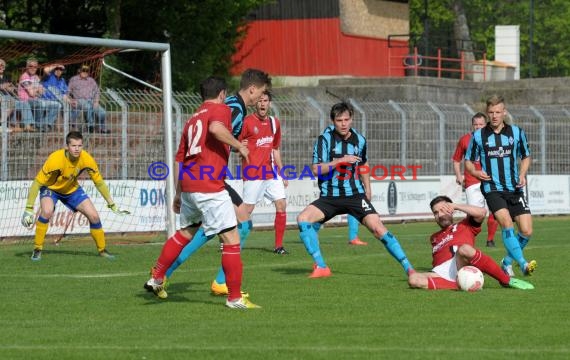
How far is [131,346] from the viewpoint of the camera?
817 centimetres

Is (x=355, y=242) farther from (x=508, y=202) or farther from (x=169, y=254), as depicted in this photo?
(x=169, y=254)

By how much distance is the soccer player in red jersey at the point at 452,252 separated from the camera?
11539 mm

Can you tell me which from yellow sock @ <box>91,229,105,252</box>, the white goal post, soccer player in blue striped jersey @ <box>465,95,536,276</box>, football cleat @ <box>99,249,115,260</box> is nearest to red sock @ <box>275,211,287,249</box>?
the white goal post

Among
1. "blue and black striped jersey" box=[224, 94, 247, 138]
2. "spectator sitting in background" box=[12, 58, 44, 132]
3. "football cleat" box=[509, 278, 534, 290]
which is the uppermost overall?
"spectator sitting in background" box=[12, 58, 44, 132]

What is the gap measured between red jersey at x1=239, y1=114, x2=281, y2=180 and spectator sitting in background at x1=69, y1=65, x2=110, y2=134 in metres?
4.74

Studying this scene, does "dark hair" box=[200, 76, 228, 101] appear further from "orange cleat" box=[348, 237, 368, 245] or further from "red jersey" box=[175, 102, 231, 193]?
"orange cleat" box=[348, 237, 368, 245]

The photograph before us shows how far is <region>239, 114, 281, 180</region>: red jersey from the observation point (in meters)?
16.9

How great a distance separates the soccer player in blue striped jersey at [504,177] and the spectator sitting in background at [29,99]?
371 inches

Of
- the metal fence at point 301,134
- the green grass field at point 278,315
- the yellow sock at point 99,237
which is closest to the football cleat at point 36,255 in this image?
the green grass field at point 278,315

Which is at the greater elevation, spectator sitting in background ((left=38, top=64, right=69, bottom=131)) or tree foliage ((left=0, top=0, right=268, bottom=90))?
tree foliage ((left=0, top=0, right=268, bottom=90))

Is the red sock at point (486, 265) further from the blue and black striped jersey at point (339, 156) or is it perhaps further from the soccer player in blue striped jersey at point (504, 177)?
the blue and black striped jersey at point (339, 156)

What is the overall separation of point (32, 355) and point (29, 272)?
6.29 metres

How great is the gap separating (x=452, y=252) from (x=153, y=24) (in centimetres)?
2444

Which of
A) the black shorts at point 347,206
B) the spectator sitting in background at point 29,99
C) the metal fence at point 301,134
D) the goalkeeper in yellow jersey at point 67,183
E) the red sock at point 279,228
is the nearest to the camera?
the black shorts at point 347,206
